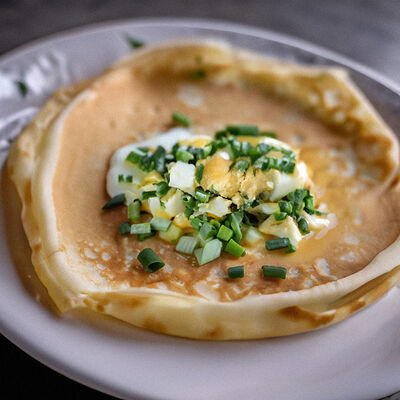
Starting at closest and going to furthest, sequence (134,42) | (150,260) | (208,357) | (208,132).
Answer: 1. (208,357)
2. (150,260)
3. (208,132)
4. (134,42)

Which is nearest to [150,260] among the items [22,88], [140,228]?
[140,228]

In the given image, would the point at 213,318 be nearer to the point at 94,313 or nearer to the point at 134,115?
the point at 94,313

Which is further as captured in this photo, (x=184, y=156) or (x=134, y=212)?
(x=184, y=156)

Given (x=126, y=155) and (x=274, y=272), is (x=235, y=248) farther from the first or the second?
(x=126, y=155)

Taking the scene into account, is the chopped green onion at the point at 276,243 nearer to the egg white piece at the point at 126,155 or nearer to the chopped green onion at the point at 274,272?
the chopped green onion at the point at 274,272

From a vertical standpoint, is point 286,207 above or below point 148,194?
above

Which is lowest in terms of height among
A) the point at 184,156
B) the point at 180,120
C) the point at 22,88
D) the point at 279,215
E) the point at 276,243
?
Result: the point at 276,243
